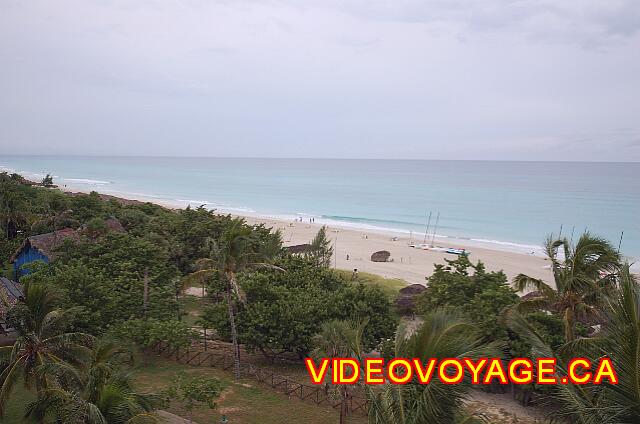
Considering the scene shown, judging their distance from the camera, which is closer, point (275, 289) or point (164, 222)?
point (275, 289)

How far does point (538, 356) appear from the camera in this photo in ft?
19.6

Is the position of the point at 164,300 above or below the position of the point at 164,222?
below

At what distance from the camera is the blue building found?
26031mm

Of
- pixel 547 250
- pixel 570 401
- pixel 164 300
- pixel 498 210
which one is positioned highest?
pixel 498 210

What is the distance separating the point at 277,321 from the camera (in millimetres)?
17828

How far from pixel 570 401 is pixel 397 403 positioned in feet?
6.42

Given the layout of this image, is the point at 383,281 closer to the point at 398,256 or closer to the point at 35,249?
the point at 398,256

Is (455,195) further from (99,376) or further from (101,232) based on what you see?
(99,376)

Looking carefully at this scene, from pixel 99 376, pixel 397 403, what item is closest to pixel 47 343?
pixel 99 376

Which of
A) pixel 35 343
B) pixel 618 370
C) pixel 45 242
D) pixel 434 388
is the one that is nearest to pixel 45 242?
pixel 45 242

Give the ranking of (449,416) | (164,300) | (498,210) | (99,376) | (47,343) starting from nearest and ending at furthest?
(449,416)
(99,376)
(47,343)
(164,300)
(498,210)

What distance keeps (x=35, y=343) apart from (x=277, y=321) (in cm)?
895

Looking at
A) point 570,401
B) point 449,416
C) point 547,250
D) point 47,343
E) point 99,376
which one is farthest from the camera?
point 547,250

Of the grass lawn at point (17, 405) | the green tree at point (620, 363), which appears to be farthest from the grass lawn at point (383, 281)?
the green tree at point (620, 363)
